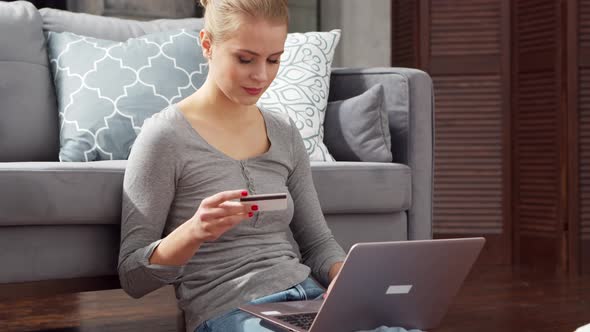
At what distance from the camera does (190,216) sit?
4.94ft

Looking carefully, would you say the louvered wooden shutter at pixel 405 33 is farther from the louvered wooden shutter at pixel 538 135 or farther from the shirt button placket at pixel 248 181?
the shirt button placket at pixel 248 181

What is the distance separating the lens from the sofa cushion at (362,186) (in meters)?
2.17

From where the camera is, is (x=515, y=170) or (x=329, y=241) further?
(x=515, y=170)

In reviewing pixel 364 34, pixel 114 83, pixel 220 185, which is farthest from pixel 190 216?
pixel 364 34

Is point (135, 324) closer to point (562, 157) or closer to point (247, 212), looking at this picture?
point (247, 212)

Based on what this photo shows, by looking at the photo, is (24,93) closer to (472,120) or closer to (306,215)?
(306,215)

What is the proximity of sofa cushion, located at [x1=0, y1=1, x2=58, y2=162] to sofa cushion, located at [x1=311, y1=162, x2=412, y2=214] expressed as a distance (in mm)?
715

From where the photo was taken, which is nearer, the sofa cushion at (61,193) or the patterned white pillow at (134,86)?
the sofa cushion at (61,193)

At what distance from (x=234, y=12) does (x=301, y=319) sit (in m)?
0.50

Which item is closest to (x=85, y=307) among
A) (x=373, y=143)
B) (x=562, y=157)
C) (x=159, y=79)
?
(x=159, y=79)

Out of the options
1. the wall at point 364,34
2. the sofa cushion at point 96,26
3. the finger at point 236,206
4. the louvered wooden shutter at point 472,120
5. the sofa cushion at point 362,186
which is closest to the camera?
the finger at point 236,206

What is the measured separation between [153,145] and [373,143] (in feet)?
3.24

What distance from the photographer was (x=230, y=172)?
4.93ft

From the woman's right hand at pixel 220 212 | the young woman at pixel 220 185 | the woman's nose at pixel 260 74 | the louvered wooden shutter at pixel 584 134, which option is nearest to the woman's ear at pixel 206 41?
the young woman at pixel 220 185
